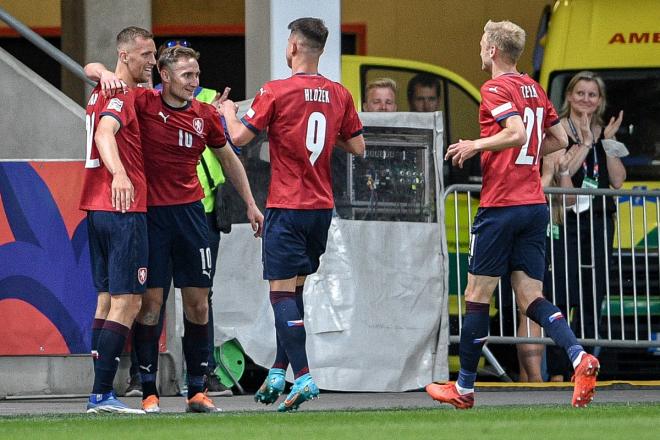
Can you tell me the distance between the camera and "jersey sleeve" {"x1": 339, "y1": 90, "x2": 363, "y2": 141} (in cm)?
959

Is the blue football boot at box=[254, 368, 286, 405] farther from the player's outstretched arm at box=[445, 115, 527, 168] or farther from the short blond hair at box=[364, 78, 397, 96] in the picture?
the short blond hair at box=[364, 78, 397, 96]

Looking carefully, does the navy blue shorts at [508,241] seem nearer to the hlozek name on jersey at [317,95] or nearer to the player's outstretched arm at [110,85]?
the hlozek name on jersey at [317,95]

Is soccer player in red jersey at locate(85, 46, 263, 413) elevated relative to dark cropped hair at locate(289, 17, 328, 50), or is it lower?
lower

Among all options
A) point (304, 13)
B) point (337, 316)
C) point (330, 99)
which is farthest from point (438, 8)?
point (330, 99)

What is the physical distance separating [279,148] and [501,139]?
49.8 inches

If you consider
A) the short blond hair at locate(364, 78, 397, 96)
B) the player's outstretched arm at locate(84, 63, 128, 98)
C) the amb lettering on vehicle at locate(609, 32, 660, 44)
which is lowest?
the player's outstretched arm at locate(84, 63, 128, 98)

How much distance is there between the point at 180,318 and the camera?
11344mm

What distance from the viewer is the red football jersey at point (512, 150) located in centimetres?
923

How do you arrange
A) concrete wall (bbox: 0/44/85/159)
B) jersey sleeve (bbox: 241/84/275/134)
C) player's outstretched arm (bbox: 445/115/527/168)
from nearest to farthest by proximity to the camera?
player's outstretched arm (bbox: 445/115/527/168) → jersey sleeve (bbox: 241/84/275/134) → concrete wall (bbox: 0/44/85/159)

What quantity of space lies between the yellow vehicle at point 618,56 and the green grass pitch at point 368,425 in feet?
16.2

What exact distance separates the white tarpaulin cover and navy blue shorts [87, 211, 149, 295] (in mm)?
2191

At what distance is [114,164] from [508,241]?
2.24 m

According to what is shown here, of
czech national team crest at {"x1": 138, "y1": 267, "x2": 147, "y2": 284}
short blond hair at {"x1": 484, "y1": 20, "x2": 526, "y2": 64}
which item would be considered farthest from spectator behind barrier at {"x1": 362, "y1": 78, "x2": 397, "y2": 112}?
czech national team crest at {"x1": 138, "y1": 267, "x2": 147, "y2": 284}

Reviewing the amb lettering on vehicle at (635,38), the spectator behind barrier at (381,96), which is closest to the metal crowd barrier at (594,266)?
the spectator behind barrier at (381,96)
